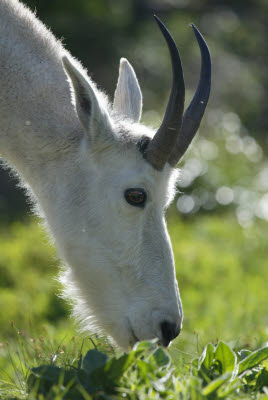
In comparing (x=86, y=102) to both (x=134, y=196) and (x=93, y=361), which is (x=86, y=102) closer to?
(x=134, y=196)

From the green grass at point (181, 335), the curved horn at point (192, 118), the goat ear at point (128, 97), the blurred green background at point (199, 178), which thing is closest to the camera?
the green grass at point (181, 335)

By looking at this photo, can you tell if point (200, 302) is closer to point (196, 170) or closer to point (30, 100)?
point (30, 100)

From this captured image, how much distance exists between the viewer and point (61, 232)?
443 centimetres

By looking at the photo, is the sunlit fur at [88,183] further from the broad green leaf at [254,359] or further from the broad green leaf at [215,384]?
the broad green leaf at [215,384]

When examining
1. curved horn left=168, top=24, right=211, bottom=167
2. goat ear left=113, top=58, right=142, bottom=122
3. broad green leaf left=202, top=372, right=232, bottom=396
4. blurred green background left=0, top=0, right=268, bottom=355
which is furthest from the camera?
blurred green background left=0, top=0, right=268, bottom=355

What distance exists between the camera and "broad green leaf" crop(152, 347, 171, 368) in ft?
Answer: 11.0

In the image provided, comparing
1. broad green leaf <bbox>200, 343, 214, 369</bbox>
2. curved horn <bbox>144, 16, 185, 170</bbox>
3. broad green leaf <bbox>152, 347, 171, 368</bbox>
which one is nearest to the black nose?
broad green leaf <bbox>200, 343, 214, 369</bbox>

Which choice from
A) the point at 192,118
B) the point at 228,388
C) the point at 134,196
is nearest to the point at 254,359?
the point at 228,388

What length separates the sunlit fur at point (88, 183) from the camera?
4.15m

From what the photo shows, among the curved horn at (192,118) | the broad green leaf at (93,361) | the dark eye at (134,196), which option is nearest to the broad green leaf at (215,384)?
the broad green leaf at (93,361)

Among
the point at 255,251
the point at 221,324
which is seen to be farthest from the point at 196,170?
the point at 221,324

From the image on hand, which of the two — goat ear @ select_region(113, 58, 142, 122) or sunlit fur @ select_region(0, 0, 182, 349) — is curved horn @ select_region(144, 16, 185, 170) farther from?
goat ear @ select_region(113, 58, 142, 122)

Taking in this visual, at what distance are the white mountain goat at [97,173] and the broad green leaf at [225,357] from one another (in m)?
0.51

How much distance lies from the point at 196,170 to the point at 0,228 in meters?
4.18
